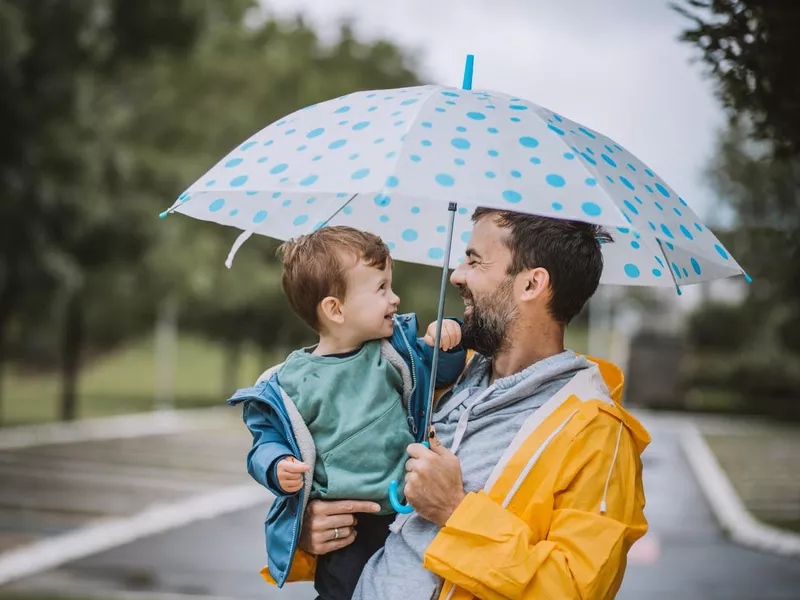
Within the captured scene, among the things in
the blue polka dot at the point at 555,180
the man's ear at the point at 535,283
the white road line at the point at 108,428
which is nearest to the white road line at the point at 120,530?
the white road line at the point at 108,428

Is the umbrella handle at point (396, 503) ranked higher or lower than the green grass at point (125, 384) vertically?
higher

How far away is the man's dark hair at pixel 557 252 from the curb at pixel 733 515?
846cm

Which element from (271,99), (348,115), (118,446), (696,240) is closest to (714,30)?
(696,240)

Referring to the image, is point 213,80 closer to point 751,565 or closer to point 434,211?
point 751,565

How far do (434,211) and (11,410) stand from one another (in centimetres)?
2316

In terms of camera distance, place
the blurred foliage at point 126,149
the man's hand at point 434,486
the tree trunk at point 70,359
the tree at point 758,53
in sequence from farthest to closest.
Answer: the tree trunk at point 70,359 → the blurred foliage at point 126,149 → the tree at point 758,53 → the man's hand at point 434,486

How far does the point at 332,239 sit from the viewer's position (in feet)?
9.82

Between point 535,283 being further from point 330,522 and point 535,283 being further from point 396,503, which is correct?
point 330,522

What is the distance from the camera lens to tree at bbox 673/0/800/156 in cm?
419

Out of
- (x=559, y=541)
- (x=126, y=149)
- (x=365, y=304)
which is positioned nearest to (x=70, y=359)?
(x=126, y=149)

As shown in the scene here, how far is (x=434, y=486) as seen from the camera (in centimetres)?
267

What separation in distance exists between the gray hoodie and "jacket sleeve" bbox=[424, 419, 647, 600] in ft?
0.47

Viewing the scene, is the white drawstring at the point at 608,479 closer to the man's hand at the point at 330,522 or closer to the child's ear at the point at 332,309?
the man's hand at the point at 330,522

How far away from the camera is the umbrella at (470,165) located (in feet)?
8.11
